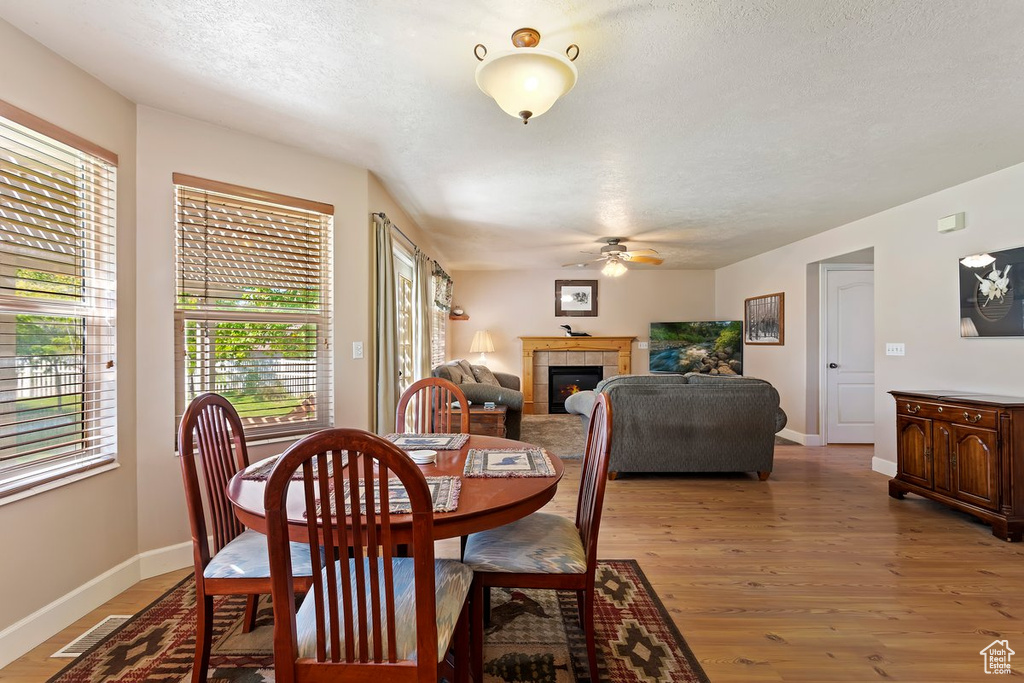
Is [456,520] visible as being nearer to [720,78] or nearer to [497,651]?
[497,651]

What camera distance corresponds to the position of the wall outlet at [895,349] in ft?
13.6

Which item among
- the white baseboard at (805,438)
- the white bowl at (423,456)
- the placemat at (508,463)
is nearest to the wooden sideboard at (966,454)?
the white baseboard at (805,438)

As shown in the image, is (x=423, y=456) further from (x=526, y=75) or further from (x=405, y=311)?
(x=405, y=311)

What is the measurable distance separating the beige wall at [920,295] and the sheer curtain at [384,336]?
4332mm

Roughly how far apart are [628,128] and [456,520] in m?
2.34

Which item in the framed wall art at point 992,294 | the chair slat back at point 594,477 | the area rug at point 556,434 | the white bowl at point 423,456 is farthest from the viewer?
the area rug at point 556,434

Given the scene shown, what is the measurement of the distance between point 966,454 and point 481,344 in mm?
5727

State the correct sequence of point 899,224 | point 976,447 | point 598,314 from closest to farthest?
point 976,447 < point 899,224 < point 598,314

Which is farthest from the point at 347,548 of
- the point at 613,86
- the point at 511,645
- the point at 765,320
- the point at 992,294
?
the point at 765,320

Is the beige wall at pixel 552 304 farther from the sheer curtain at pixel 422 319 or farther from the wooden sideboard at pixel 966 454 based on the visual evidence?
the wooden sideboard at pixel 966 454

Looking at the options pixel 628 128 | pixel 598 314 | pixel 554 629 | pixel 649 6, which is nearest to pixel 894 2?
pixel 649 6

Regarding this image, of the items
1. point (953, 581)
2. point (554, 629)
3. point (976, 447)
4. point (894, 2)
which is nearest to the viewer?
point (894, 2)

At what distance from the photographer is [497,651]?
1831 mm

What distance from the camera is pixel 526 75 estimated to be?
167 cm
